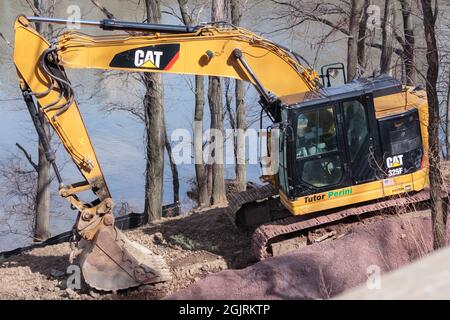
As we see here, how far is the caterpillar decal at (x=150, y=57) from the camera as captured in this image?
9.73 metres

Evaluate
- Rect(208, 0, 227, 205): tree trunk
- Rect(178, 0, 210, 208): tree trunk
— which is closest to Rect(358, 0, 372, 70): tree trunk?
Rect(208, 0, 227, 205): tree trunk

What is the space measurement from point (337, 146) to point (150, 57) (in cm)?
296

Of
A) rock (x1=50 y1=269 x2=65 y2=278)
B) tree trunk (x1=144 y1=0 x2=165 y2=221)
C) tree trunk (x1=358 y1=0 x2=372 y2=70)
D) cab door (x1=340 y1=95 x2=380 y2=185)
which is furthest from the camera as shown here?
tree trunk (x1=358 y1=0 x2=372 y2=70)

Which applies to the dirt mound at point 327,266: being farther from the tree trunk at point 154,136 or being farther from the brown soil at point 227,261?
the tree trunk at point 154,136

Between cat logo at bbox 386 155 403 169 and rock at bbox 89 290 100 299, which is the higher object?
cat logo at bbox 386 155 403 169

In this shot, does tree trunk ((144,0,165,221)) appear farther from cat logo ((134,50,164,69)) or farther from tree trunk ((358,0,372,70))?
cat logo ((134,50,164,69))

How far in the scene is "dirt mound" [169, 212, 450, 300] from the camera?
26.0 ft

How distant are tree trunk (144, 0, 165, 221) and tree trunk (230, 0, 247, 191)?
266 centimetres

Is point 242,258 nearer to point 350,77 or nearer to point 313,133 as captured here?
point 313,133

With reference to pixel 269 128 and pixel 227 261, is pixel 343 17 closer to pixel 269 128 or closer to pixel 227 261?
pixel 269 128

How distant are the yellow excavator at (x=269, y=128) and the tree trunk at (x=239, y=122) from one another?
8.24 metres

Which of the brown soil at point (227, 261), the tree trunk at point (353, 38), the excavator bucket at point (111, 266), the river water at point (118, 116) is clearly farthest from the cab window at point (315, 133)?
the river water at point (118, 116)

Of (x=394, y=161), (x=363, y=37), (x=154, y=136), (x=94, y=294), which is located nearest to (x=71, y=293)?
(x=94, y=294)

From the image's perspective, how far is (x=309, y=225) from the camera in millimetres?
9992
